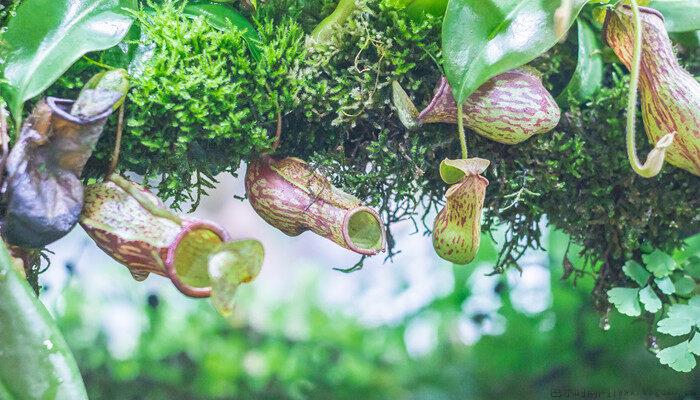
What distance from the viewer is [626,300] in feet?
3.84

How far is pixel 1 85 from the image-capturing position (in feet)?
2.93

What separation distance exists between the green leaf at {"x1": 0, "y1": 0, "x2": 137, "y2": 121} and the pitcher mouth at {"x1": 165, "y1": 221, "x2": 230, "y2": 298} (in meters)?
0.27

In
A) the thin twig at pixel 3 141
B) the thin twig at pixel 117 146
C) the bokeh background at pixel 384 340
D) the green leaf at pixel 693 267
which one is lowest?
the bokeh background at pixel 384 340

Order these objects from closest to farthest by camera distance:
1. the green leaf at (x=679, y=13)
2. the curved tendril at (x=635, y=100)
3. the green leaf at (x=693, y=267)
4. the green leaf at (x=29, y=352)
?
1. the green leaf at (x=29, y=352)
2. the curved tendril at (x=635, y=100)
3. the green leaf at (x=679, y=13)
4. the green leaf at (x=693, y=267)

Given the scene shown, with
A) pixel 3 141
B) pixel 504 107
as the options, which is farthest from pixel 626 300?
pixel 3 141

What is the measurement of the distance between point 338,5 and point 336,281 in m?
1.65

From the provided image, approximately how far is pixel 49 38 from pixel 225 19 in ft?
0.84

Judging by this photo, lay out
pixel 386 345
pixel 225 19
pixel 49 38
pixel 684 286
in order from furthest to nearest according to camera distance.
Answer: pixel 386 345
pixel 684 286
pixel 225 19
pixel 49 38

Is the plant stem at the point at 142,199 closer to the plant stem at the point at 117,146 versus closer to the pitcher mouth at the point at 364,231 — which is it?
the plant stem at the point at 117,146

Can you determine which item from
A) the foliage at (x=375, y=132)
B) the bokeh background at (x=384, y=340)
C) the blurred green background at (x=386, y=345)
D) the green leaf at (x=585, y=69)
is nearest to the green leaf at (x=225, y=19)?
the foliage at (x=375, y=132)

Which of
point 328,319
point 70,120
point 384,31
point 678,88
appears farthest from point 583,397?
point 70,120

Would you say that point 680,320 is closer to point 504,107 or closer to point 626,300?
point 626,300

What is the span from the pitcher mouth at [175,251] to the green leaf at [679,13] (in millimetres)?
872

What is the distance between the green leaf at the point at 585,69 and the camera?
45.4 inches
